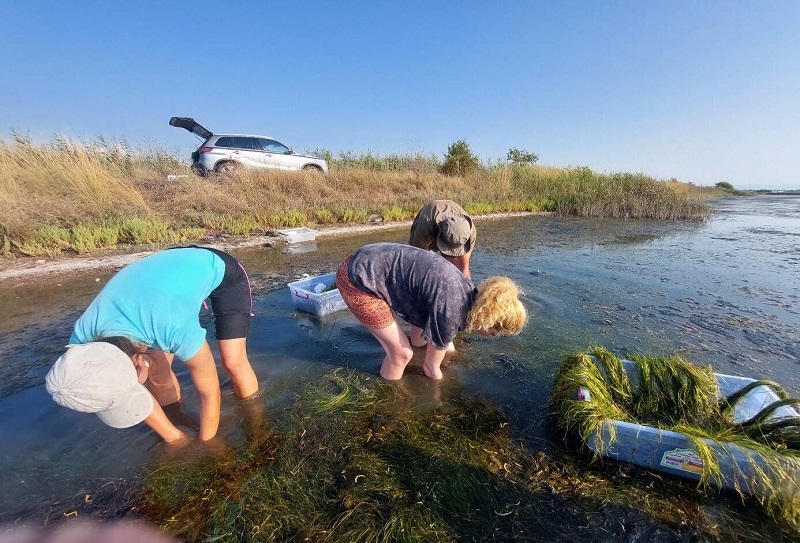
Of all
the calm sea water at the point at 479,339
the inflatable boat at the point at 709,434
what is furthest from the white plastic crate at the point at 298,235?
the inflatable boat at the point at 709,434

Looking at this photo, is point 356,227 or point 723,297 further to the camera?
point 356,227

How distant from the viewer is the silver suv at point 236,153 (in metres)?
9.77

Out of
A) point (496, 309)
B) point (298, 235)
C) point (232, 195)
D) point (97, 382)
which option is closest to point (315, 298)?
point (496, 309)

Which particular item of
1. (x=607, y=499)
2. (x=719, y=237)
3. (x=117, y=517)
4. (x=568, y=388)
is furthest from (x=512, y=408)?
(x=719, y=237)

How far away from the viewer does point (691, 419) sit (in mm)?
1963

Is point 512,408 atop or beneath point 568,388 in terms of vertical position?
beneath

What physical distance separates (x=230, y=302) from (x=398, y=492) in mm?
1401

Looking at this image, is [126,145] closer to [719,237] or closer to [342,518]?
[342,518]

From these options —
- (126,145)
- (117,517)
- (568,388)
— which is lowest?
(117,517)

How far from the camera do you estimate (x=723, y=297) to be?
4.28m

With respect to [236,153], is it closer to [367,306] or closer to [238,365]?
[238,365]

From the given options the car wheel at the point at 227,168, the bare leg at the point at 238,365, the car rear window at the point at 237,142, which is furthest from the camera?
the car rear window at the point at 237,142

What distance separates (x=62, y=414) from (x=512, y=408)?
3026mm

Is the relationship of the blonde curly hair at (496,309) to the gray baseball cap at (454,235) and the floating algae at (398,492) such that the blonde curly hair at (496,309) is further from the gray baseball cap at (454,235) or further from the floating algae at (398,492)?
the gray baseball cap at (454,235)
